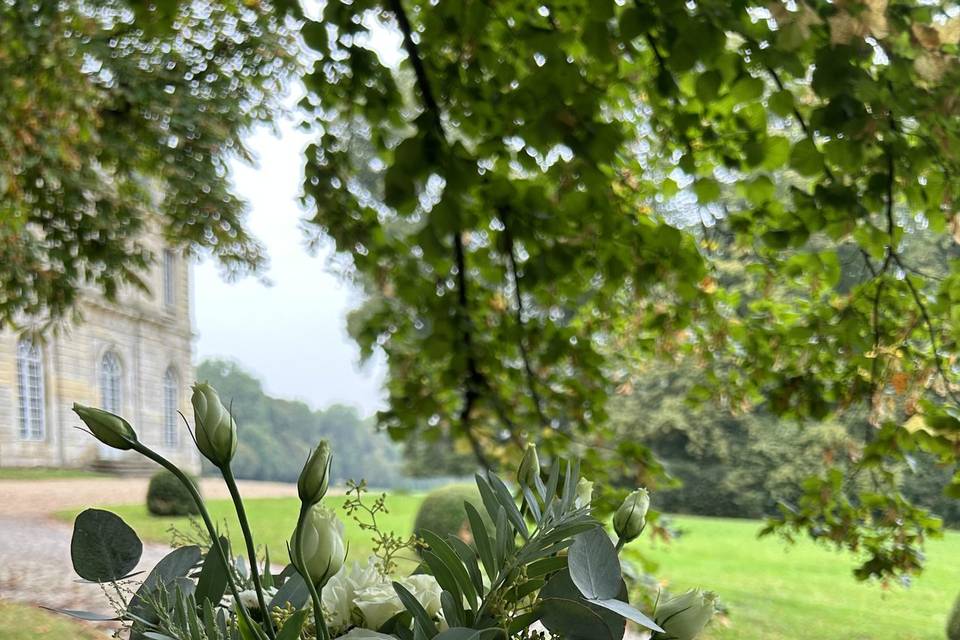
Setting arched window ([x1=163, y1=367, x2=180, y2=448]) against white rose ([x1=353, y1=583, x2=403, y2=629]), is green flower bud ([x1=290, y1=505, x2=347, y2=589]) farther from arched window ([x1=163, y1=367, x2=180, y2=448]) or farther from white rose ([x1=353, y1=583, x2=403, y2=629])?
arched window ([x1=163, y1=367, x2=180, y2=448])

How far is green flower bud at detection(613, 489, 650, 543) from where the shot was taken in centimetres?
29

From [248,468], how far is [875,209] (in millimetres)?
1274

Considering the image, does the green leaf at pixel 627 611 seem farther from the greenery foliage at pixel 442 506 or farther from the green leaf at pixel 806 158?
the greenery foliage at pixel 442 506

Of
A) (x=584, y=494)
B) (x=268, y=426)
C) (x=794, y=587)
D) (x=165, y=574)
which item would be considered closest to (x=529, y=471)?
(x=584, y=494)

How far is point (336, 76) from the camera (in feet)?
5.20

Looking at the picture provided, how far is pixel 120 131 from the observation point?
2.29 m

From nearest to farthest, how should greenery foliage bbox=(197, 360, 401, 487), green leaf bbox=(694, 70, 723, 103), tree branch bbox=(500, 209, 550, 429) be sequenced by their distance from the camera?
green leaf bbox=(694, 70, 723, 103)
tree branch bbox=(500, 209, 550, 429)
greenery foliage bbox=(197, 360, 401, 487)

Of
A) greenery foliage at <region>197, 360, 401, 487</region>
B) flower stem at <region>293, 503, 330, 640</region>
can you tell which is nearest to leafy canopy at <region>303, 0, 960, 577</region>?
greenery foliage at <region>197, 360, 401, 487</region>

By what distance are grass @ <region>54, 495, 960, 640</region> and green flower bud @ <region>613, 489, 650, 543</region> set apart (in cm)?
249

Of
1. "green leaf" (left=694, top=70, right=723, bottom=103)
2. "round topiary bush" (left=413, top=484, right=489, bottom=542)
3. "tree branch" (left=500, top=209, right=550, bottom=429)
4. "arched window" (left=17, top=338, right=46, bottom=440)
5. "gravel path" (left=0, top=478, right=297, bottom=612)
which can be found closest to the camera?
"gravel path" (left=0, top=478, right=297, bottom=612)

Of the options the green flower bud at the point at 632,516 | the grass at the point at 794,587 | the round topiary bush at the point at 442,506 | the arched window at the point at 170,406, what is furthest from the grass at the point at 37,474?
the round topiary bush at the point at 442,506

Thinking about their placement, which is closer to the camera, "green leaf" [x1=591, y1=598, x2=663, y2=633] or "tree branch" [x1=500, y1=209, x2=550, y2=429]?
"green leaf" [x1=591, y1=598, x2=663, y2=633]

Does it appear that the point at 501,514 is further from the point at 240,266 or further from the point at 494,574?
the point at 240,266

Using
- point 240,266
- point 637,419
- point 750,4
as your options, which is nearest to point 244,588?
point 750,4
